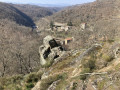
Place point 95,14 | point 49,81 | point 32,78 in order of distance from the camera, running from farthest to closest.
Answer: point 95,14 < point 32,78 < point 49,81

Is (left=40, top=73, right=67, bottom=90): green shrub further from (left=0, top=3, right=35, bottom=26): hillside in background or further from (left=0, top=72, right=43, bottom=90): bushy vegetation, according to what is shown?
(left=0, top=3, right=35, bottom=26): hillside in background

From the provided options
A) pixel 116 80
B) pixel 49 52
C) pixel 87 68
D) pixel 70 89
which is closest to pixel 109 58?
pixel 87 68

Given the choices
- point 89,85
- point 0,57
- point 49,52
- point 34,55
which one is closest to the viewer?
point 89,85

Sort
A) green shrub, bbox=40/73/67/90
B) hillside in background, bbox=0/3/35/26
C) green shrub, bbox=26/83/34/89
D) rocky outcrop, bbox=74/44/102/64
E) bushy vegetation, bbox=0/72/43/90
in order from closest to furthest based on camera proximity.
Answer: green shrub, bbox=40/73/67/90, green shrub, bbox=26/83/34/89, bushy vegetation, bbox=0/72/43/90, rocky outcrop, bbox=74/44/102/64, hillside in background, bbox=0/3/35/26

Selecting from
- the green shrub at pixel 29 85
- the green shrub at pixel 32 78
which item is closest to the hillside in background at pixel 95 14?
the green shrub at pixel 32 78

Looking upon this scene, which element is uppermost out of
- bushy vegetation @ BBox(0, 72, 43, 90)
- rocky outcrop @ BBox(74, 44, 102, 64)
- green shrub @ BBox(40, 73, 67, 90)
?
rocky outcrop @ BBox(74, 44, 102, 64)

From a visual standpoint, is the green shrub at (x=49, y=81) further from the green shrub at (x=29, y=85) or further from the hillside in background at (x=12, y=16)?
the hillside in background at (x=12, y=16)

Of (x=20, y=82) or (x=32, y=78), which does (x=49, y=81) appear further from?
(x=20, y=82)

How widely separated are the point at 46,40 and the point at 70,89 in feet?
37.4

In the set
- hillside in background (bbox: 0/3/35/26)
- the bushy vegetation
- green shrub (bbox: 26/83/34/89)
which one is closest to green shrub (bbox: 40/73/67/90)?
green shrub (bbox: 26/83/34/89)

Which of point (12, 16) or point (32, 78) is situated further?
point (12, 16)

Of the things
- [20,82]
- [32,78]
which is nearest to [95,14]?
[32,78]

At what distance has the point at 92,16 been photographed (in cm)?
10362

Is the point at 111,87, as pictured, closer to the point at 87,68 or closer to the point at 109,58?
the point at 87,68
